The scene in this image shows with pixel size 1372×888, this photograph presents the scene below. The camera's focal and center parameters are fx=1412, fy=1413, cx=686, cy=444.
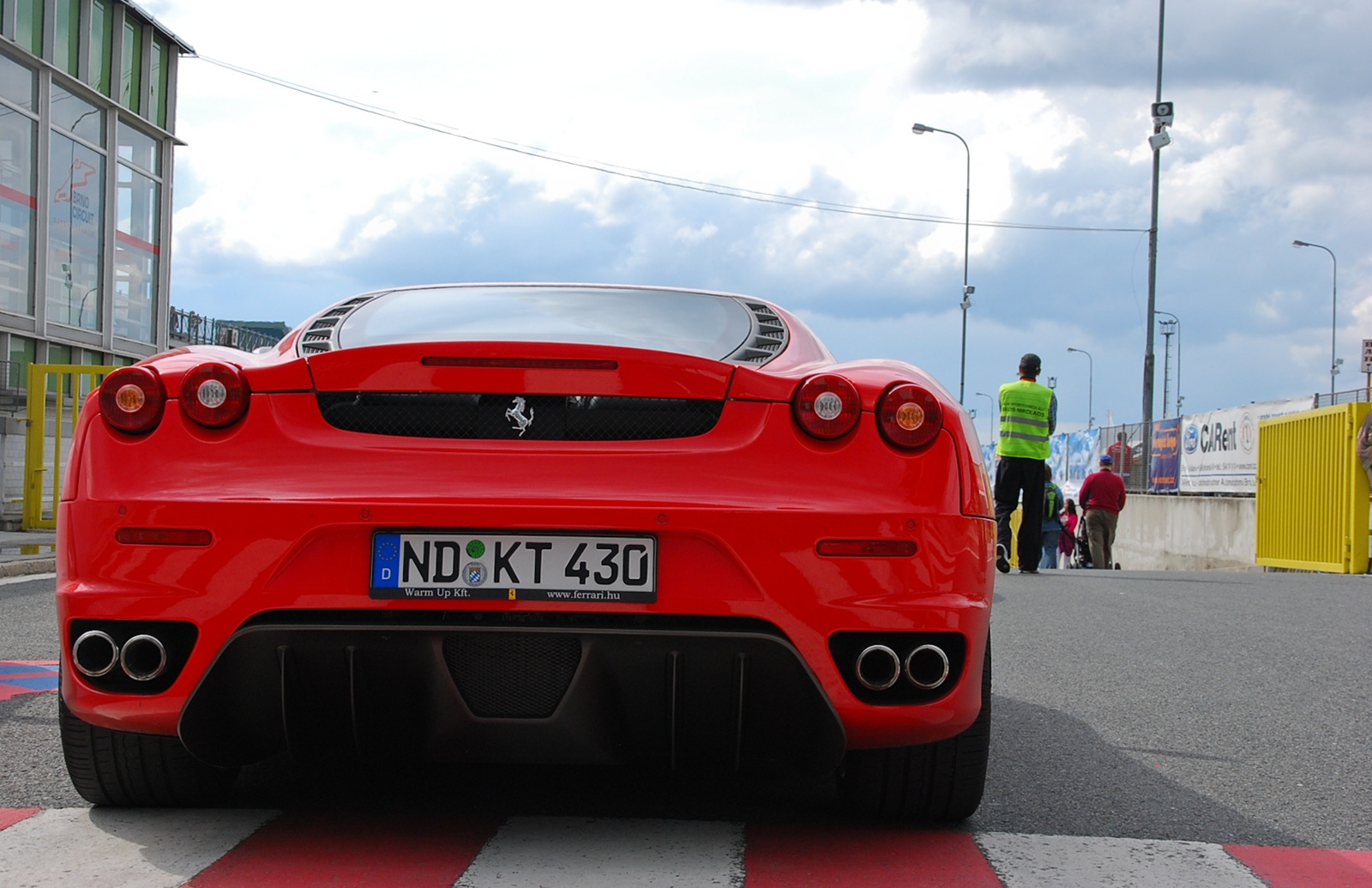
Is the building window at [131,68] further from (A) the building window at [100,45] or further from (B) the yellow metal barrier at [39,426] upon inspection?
(B) the yellow metal barrier at [39,426]

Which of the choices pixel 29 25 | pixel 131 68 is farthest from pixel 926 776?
pixel 131 68

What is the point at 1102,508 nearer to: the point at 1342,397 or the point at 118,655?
the point at 1342,397

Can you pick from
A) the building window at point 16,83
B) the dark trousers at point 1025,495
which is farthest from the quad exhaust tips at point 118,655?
the building window at point 16,83

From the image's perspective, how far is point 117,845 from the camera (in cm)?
300

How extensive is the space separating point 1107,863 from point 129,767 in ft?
7.23

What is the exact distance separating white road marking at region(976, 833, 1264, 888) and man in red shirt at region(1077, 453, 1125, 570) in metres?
15.6

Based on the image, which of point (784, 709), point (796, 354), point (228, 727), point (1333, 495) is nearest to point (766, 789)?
point (784, 709)

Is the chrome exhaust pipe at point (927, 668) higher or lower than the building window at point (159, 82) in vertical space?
lower

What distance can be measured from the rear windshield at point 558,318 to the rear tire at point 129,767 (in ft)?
3.35

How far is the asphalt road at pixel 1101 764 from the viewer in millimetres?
3463

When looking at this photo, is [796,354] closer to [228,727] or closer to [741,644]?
[741,644]

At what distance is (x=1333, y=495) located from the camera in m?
16.3

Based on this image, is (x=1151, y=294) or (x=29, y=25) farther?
(x=1151, y=294)

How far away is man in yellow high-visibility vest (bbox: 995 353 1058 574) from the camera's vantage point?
11.9 metres
